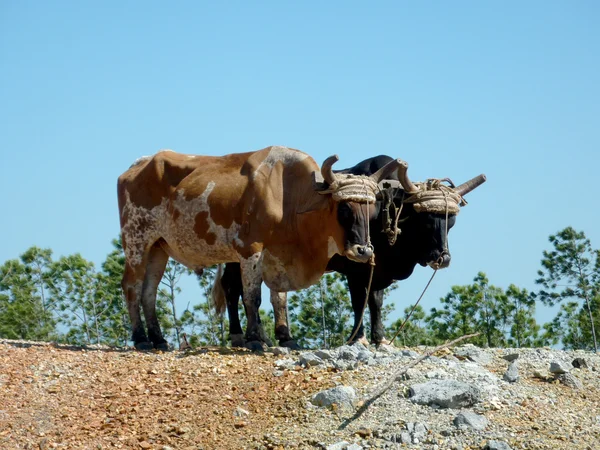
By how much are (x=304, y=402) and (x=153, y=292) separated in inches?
223

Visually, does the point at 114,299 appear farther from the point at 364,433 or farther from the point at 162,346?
the point at 364,433

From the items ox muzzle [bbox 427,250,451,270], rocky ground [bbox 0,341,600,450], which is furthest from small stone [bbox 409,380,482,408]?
ox muzzle [bbox 427,250,451,270]

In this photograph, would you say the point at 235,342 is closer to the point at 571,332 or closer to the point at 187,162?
the point at 187,162

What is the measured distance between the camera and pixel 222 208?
14.6 meters

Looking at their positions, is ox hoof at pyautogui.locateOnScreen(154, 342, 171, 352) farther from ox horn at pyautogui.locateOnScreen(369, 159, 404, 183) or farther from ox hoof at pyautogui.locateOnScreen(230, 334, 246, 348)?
ox horn at pyautogui.locateOnScreen(369, 159, 404, 183)

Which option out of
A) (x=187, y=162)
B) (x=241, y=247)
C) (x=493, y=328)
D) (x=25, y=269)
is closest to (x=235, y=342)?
(x=241, y=247)

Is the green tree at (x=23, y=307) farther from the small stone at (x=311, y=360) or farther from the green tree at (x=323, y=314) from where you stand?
the small stone at (x=311, y=360)

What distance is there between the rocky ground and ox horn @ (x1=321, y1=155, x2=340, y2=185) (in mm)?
2639

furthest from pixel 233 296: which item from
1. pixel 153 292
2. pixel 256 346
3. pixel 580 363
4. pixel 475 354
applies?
pixel 580 363

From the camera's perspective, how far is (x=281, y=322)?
1444 centimetres

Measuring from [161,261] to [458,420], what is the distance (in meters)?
7.22

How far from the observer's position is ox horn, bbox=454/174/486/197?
1552 cm

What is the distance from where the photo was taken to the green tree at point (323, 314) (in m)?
27.7

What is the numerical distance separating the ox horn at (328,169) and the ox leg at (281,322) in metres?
1.81
